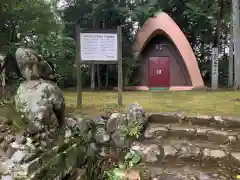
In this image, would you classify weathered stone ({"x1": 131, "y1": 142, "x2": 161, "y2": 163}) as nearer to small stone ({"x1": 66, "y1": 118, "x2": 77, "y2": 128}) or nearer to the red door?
small stone ({"x1": 66, "y1": 118, "x2": 77, "y2": 128})

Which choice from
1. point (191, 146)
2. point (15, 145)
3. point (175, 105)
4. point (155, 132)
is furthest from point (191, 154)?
point (175, 105)

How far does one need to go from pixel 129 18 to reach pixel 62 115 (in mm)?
9352

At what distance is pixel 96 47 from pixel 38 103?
279 centimetres

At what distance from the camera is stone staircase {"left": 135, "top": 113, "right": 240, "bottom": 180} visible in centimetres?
282

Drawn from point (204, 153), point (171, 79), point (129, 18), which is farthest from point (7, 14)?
point (171, 79)

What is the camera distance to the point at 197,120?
12.4ft

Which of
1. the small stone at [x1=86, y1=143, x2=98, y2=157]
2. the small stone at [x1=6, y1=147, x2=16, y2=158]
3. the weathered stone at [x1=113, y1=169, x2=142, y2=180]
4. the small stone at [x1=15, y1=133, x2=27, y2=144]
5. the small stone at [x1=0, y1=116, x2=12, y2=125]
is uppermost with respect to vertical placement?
the small stone at [x1=0, y1=116, x2=12, y2=125]

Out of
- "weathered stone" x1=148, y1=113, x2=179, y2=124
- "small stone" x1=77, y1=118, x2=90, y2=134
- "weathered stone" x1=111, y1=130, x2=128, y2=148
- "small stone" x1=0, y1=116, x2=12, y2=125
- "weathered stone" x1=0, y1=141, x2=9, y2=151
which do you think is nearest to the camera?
"weathered stone" x1=0, y1=141, x2=9, y2=151

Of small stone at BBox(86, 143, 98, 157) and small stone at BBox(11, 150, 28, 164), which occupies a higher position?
small stone at BBox(11, 150, 28, 164)

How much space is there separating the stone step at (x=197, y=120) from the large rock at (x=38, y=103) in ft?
6.03

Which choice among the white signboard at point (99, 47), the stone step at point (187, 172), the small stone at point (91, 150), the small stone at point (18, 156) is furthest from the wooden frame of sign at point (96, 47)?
the small stone at point (18, 156)

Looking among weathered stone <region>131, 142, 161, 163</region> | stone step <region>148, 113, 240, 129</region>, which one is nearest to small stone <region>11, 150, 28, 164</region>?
weathered stone <region>131, 142, 161, 163</region>

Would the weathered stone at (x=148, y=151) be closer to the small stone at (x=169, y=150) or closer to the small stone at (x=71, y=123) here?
the small stone at (x=169, y=150)

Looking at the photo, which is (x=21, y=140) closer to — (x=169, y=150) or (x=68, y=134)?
(x=68, y=134)
